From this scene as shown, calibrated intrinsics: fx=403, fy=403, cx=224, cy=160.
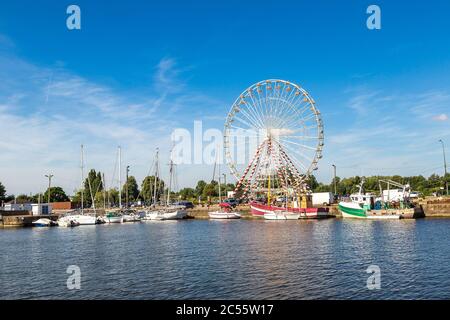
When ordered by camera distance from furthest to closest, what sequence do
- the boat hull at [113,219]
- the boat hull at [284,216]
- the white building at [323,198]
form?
the white building at [323,198] → the boat hull at [113,219] → the boat hull at [284,216]

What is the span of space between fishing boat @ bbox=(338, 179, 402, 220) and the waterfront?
103 feet

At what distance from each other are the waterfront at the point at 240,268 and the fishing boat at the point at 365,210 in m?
31.4

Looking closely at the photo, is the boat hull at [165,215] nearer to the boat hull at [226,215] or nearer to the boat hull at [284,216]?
the boat hull at [226,215]

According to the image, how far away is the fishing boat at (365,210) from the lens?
88.7 metres

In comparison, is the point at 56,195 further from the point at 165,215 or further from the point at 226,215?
the point at 226,215

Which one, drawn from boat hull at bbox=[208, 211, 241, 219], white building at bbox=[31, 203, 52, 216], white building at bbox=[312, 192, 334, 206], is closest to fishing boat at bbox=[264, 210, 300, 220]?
boat hull at bbox=[208, 211, 241, 219]

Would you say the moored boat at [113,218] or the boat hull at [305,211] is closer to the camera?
the boat hull at [305,211]

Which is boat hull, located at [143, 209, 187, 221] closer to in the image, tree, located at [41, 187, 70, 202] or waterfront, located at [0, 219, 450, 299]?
waterfront, located at [0, 219, 450, 299]

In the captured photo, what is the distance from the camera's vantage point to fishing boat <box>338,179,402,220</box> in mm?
88688

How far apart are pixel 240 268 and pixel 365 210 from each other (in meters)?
64.3

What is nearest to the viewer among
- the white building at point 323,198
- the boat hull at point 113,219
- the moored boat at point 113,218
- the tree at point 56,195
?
the boat hull at point 113,219

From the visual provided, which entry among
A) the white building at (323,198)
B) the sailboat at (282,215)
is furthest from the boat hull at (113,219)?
the white building at (323,198)
